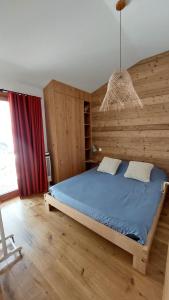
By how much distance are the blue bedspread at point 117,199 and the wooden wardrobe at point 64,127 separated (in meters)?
0.73

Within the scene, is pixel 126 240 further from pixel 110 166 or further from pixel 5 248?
pixel 110 166

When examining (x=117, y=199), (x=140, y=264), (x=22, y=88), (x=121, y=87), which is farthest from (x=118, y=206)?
(x=22, y=88)

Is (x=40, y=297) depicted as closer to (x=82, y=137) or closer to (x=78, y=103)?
(x=82, y=137)

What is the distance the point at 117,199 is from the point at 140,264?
703 millimetres

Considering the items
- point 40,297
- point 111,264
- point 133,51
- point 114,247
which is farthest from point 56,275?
point 133,51

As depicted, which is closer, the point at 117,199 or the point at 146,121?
the point at 117,199

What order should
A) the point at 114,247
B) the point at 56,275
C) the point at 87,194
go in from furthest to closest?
the point at 87,194
the point at 114,247
the point at 56,275

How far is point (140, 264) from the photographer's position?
4.38 ft

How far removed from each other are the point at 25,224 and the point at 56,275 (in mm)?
944

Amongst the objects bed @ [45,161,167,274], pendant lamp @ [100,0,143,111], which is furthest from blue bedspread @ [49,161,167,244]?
pendant lamp @ [100,0,143,111]

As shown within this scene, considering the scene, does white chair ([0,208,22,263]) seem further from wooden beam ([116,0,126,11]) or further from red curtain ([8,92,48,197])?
wooden beam ([116,0,126,11])

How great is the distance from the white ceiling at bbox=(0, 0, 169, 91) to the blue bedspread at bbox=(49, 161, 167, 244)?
2.03 m

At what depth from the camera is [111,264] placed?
1.44m

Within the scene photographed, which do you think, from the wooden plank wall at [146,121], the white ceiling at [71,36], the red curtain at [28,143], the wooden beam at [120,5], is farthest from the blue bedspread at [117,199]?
the wooden beam at [120,5]
